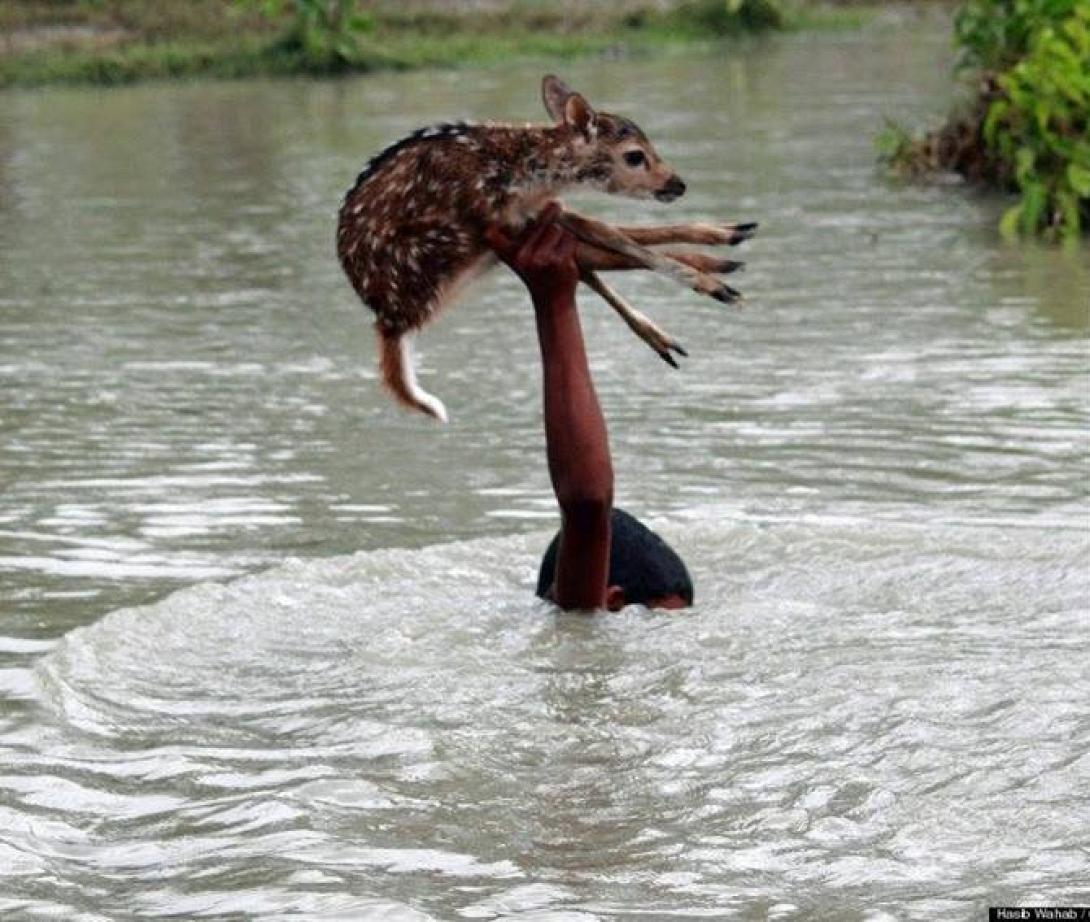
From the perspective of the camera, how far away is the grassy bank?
103 ft

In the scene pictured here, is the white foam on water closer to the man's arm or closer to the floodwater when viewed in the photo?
the floodwater

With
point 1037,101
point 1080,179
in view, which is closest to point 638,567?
point 1080,179

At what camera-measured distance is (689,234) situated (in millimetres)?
6441

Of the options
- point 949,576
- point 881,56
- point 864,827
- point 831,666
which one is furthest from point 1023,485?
point 881,56

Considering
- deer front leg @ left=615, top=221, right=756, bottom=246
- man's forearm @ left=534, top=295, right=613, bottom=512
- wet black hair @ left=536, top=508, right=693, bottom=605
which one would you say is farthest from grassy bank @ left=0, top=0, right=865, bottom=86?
deer front leg @ left=615, top=221, right=756, bottom=246

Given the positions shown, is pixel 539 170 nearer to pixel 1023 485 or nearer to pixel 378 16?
pixel 1023 485

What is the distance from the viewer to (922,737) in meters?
5.61

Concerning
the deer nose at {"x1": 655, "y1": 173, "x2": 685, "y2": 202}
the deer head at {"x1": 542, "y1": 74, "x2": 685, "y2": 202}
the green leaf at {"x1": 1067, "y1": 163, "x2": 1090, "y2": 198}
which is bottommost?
the green leaf at {"x1": 1067, "y1": 163, "x2": 1090, "y2": 198}

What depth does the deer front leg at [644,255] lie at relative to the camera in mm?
6309

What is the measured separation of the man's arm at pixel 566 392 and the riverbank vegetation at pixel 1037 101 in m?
7.79

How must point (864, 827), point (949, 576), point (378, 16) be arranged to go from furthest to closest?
1. point (378, 16)
2. point (949, 576)
3. point (864, 827)

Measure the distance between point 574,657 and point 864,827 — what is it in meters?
1.52

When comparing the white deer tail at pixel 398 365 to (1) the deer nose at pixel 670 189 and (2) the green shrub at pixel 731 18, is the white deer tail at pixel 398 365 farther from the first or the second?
(2) the green shrub at pixel 731 18

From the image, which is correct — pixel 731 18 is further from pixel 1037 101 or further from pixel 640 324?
pixel 640 324
